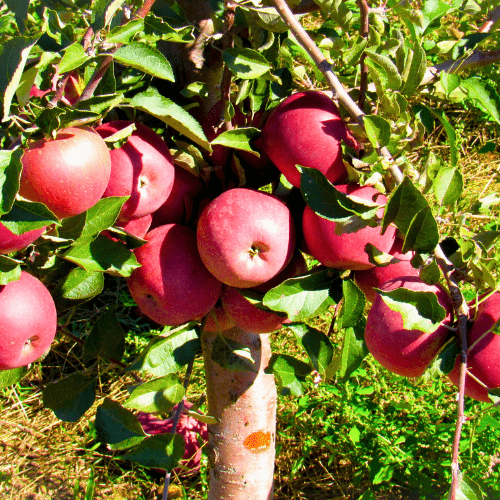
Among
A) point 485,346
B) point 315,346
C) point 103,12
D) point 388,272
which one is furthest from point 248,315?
point 103,12

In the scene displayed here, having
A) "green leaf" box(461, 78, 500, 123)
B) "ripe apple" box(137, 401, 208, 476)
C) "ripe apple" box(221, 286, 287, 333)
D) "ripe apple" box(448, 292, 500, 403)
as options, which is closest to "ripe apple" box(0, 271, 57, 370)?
"ripe apple" box(221, 286, 287, 333)

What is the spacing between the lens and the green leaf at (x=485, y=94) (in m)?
0.67

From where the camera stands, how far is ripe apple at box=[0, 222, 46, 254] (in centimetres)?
50

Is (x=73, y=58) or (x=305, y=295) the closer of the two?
(x=73, y=58)

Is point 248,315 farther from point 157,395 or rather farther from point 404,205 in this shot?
point 404,205

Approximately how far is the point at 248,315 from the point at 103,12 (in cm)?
42

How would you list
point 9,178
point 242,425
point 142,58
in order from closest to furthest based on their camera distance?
1. point 9,178
2. point 142,58
3. point 242,425

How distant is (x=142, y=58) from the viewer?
0.56 m

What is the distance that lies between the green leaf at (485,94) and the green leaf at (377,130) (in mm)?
205

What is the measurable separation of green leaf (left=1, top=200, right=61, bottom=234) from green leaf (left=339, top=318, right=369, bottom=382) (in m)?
0.43

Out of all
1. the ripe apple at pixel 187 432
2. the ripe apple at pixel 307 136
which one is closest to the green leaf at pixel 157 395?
the ripe apple at pixel 307 136

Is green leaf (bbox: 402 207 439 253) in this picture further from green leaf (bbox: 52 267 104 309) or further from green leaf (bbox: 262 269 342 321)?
green leaf (bbox: 52 267 104 309)

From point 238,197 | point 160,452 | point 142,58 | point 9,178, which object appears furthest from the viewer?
point 160,452

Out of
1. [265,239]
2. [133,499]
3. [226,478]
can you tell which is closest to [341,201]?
[265,239]
